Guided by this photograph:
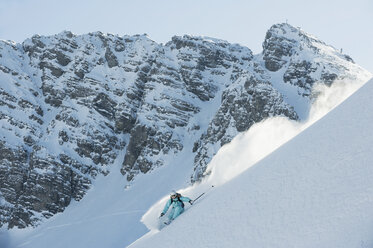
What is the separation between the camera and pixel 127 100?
14125cm

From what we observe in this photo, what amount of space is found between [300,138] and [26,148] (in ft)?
418

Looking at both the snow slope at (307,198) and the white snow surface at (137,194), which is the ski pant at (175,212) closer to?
the snow slope at (307,198)

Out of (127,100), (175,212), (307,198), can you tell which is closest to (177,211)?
(175,212)

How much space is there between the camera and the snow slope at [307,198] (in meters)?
7.29

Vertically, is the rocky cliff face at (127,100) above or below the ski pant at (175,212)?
above

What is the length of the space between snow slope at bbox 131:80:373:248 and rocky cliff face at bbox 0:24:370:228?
87878 mm

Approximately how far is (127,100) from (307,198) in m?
135

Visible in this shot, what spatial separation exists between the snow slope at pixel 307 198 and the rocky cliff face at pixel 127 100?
87878 mm

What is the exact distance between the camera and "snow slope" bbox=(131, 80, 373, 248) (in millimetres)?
7289

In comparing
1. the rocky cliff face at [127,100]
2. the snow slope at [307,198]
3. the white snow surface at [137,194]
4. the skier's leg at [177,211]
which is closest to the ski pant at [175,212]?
the skier's leg at [177,211]

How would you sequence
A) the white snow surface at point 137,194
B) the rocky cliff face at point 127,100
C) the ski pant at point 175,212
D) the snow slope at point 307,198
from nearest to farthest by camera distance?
1. the snow slope at point 307,198
2. the ski pant at point 175,212
3. the white snow surface at point 137,194
4. the rocky cliff face at point 127,100

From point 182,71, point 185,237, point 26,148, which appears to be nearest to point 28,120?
point 26,148

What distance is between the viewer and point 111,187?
4732 inches

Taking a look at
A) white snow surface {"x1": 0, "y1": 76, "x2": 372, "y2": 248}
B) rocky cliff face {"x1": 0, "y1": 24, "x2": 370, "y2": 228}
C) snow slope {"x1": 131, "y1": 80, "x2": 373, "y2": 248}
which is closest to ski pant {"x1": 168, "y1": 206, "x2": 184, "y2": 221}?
snow slope {"x1": 131, "y1": 80, "x2": 373, "y2": 248}
